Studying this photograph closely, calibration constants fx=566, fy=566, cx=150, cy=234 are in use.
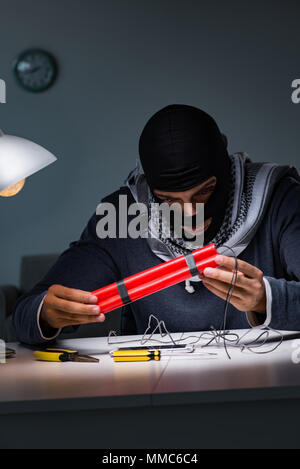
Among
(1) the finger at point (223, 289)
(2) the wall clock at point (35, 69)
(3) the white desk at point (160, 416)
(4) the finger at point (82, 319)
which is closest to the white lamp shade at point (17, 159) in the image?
(4) the finger at point (82, 319)

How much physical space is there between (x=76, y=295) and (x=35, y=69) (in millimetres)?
2818

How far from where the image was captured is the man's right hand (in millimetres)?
1143

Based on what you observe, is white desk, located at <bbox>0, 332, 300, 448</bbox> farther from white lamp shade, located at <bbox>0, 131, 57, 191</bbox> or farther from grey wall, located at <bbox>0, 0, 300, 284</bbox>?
grey wall, located at <bbox>0, 0, 300, 284</bbox>

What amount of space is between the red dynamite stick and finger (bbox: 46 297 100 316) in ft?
0.06

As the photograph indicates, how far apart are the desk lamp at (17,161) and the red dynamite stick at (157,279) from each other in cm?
42

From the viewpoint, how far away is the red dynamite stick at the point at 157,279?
107 centimetres

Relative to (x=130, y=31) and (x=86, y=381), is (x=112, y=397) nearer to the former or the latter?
(x=86, y=381)

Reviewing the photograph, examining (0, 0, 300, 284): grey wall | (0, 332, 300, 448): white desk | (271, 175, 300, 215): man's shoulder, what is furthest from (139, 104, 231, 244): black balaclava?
(0, 0, 300, 284): grey wall

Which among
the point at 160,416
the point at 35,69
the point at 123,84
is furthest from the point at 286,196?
the point at 35,69

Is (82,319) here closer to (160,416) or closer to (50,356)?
(50,356)

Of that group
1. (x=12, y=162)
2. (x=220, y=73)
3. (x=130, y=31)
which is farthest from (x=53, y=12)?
(x=12, y=162)
